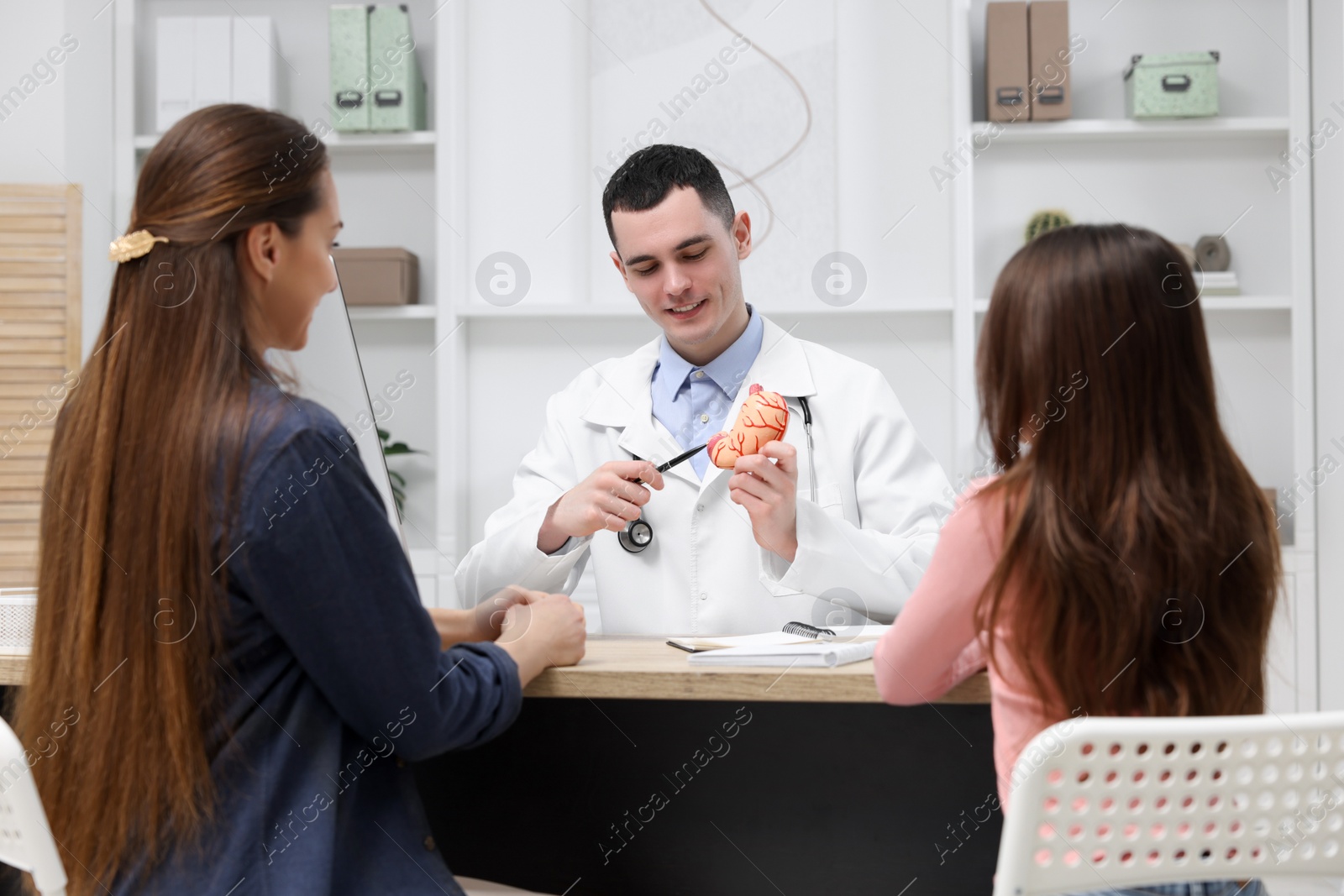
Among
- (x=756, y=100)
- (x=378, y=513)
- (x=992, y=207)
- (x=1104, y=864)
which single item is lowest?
(x=1104, y=864)

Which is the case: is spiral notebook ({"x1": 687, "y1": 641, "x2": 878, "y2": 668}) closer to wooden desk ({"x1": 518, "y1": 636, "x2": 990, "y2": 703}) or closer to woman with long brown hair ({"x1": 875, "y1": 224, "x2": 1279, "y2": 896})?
wooden desk ({"x1": 518, "y1": 636, "x2": 990, "y2": 703})

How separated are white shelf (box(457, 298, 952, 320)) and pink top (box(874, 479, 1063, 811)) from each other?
7.90 feet

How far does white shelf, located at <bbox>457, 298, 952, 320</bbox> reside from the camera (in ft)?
11.3

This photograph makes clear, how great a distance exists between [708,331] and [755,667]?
3.38 ft

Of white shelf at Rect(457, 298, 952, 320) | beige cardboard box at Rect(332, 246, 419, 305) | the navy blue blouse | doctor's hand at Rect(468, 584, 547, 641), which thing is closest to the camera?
the navy blue blouse

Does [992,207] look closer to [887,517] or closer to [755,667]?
[887,517]

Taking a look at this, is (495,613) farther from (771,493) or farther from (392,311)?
(392,311)

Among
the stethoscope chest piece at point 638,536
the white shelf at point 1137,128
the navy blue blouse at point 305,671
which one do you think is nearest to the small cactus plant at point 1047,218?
the white shelf at point 1137,128

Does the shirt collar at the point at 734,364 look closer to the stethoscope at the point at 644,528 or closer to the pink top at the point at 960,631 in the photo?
the stethoscope at the point at 644,528

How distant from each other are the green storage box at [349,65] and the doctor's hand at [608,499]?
2.23 m

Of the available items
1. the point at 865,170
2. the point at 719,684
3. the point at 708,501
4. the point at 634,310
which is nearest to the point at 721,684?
the point at 719,684

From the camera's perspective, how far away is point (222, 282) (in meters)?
1.00

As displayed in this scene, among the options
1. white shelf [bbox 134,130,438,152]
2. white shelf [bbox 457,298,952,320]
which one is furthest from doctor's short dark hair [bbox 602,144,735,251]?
white shelf [bbox 134,130,438,152]

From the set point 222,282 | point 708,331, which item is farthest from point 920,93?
point 222,282
